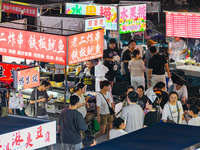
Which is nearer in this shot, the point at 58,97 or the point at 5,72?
the point at 5,72

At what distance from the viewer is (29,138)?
6.81m

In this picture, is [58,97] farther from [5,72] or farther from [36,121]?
[36,121]

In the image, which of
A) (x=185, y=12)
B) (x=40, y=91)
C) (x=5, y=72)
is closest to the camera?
(x=5, y=72)

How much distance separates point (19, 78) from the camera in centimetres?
884

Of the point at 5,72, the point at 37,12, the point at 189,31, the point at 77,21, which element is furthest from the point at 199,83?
the point at 5,72

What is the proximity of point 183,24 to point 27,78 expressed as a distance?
6675 millimetres

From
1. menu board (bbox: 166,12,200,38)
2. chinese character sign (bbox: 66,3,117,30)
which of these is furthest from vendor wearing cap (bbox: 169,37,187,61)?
chinese character sign (bbox: 66,3,117,30)

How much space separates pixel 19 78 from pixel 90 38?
2.44m

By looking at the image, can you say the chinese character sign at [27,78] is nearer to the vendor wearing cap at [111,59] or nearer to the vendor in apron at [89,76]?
the vendor in apron at [89,76]

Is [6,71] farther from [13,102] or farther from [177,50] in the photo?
[177,50]

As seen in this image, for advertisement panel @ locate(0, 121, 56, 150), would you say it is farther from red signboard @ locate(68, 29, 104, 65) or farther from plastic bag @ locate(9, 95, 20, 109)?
red signboard @ locate(68, 29, 104, 65)

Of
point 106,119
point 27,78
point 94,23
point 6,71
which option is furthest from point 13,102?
point 94,23

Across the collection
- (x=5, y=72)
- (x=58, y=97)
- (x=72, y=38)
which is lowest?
(x=58, y=97)

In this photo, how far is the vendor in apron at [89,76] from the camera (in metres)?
12.7
